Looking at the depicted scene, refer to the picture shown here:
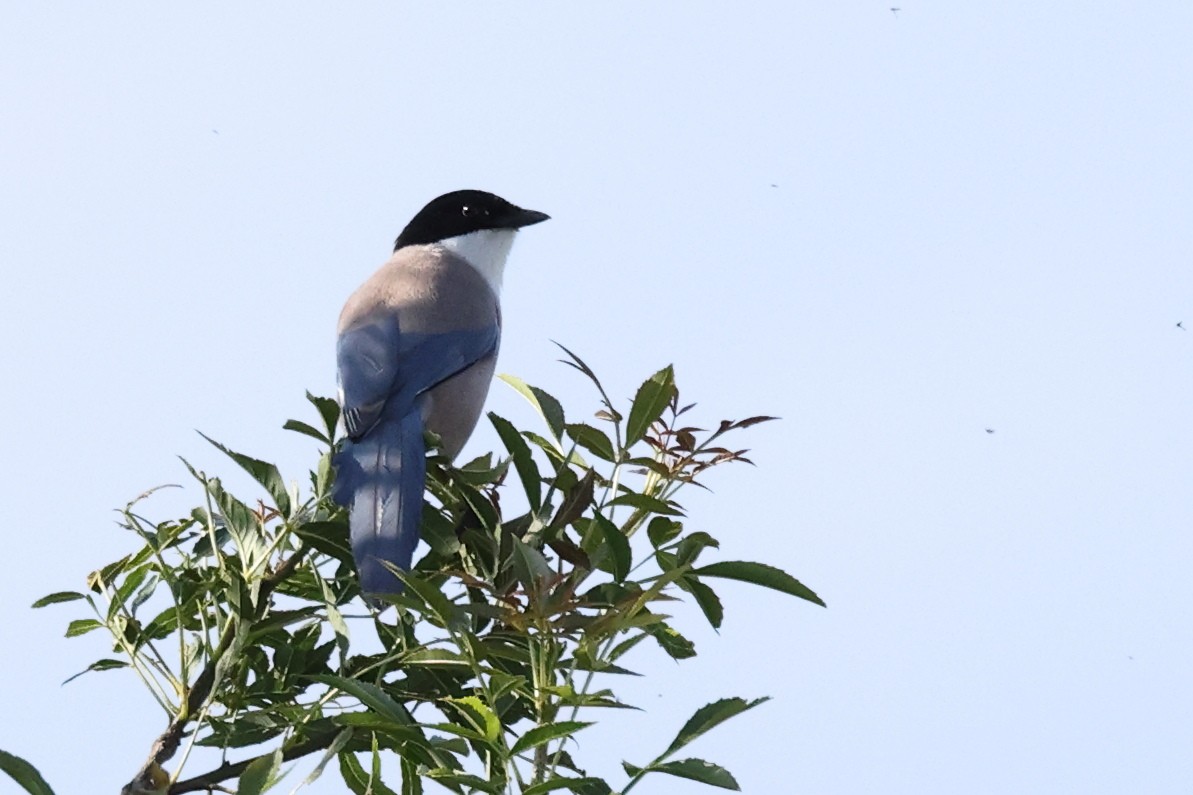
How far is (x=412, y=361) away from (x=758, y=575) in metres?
1.90

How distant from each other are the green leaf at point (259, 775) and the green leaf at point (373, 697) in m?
0.18

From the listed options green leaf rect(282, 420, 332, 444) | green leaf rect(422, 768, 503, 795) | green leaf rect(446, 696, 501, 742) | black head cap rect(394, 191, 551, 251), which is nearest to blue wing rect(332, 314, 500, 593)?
green leaf rect(282, 420, 332, 444)

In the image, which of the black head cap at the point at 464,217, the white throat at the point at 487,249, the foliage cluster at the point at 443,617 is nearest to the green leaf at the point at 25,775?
the foliage cluster at the point at 443,617

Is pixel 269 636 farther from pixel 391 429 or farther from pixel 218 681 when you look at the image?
pixel 391 429

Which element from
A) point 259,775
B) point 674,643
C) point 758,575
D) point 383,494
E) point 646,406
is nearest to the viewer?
point 259,775

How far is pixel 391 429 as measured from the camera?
160 inches

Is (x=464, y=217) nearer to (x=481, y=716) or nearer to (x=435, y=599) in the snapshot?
(x=435, y=599)

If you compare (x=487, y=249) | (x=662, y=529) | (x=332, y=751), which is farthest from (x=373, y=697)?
(x=487, y=249)

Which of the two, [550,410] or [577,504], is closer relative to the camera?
[577,504]

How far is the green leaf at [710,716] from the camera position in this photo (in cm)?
285

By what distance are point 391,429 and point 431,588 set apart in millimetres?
1312

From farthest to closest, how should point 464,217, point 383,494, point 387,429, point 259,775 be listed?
point 464,217, point 387,429, point 383,494, point 259,775

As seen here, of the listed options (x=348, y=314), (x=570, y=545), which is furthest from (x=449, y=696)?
(x=348, y=314)

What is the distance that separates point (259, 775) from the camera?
2.80 meters
